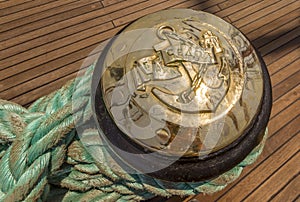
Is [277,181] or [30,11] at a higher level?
[30,11]

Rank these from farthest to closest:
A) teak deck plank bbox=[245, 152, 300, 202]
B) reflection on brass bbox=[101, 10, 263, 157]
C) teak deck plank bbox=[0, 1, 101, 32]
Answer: teak deck plank bbox=[0, 1, 101, 32] → teak deck plank bbox=[245, 152, 300, 202] → reflection on brass bbox=[101, 10, 263, 157]

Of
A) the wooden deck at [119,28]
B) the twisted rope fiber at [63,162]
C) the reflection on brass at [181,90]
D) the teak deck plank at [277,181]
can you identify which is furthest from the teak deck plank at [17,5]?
the teak deck plank at [277,181]

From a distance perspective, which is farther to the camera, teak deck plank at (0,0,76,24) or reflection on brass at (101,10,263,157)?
teak deck plank at (0,0,76,24)

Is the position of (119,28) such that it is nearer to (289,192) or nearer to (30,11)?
→ (30,11)

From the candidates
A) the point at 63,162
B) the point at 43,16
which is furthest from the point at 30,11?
the point at 63,162

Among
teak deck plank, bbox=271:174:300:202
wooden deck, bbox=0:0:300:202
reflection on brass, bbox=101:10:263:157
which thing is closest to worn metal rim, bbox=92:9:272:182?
reflection on brass, bbox=101:10:263:157

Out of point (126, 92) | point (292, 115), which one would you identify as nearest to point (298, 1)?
point (292, 115)

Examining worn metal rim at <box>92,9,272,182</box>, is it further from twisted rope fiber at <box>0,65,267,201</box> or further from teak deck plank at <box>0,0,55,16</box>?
teak deck plank at <box>0,0,55,16</box>

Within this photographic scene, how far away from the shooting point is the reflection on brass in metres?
0.59

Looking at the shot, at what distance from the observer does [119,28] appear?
1.70 metres

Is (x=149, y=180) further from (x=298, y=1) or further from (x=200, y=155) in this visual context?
(x=298, y=1)

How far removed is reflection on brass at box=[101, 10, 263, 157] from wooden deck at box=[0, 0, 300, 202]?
24.4 inches

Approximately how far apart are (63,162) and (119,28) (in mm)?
1112

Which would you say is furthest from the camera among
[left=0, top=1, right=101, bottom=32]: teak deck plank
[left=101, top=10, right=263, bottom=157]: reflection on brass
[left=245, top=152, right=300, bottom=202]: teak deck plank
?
[left=0, top=1, right=101, bottom=32]: teak deck plank
